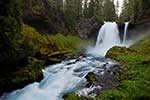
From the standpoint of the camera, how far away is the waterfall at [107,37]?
4846 cm

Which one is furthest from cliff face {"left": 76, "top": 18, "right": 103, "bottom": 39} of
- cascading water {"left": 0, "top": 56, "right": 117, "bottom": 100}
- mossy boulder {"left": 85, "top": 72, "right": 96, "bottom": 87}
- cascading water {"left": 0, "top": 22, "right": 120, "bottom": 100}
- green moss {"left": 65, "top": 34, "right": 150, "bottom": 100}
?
mossy boulder {"left": 85, "top": 72, "right": 96, "bottom": 87}

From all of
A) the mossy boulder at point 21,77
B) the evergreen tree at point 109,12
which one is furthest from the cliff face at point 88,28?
the mossy boulder at point 21,77

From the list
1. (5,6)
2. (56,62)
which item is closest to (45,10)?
(56,62)

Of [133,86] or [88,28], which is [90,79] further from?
[88,28]

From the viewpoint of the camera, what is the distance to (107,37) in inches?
1964

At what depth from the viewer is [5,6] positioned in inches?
742

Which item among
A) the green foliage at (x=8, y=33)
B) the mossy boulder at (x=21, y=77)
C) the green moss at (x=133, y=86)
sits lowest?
the mossy boulder at (x=21, y=77)

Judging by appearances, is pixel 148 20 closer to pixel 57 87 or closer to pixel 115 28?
pixel 115 28

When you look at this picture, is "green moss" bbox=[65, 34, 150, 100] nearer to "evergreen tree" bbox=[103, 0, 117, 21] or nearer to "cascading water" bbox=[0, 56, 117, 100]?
"cascading water" bbox=[0, 56, 117, 100]

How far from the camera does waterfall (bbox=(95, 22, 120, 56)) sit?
48.5 meters

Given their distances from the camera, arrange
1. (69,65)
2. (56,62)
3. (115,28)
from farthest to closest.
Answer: (115,28) → (56,62) → (69,65)

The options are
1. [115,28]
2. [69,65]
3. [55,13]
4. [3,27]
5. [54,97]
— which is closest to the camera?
[54,97]

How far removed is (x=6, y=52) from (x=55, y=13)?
1576 inches

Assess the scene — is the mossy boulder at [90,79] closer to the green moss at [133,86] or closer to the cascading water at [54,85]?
the cascading water at [54,85]
